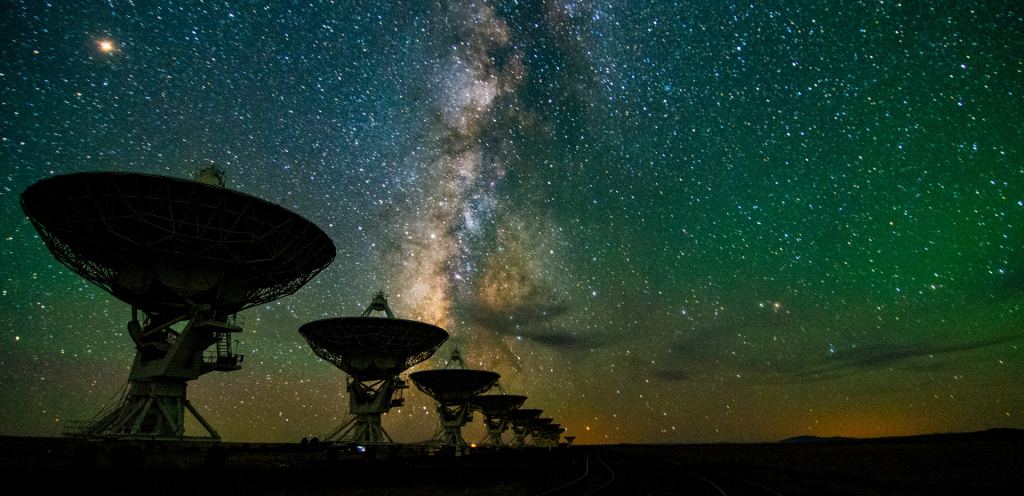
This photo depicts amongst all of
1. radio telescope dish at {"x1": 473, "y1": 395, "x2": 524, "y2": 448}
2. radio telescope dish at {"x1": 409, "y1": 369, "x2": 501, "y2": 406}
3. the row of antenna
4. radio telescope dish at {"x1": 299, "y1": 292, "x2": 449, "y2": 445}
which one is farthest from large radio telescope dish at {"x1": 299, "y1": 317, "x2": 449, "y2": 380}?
radio telescope dish at {"x1": 473, "y1": 395, "x2": 524, "y2": 448}

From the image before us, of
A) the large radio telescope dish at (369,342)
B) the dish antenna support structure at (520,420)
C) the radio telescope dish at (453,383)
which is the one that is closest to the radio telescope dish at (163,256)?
the large radio telescope dish at (369,342)

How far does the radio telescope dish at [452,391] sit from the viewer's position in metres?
49.3

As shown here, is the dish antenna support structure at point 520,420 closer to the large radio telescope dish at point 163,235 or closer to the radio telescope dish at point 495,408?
the radio telescope dish at point 495,408

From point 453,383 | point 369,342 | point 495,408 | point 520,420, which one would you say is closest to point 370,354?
point 369,342

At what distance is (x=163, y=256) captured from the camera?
71.3ft

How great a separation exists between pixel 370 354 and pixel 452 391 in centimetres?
1661

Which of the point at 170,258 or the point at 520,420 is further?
the point at 520,420

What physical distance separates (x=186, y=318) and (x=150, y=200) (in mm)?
5568

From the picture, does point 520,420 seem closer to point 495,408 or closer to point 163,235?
point 495,408

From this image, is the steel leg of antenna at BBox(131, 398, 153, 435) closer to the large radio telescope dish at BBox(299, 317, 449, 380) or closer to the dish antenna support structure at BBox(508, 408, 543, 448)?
the large radio telescope dish at BBox(299, 317, 449, 380)

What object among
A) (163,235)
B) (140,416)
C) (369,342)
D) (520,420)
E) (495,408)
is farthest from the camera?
(520,420)

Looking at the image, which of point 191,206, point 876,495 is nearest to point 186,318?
point 191,206

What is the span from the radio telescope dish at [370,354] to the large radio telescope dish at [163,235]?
430 inches

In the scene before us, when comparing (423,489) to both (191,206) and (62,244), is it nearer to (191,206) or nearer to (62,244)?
(191,206)
